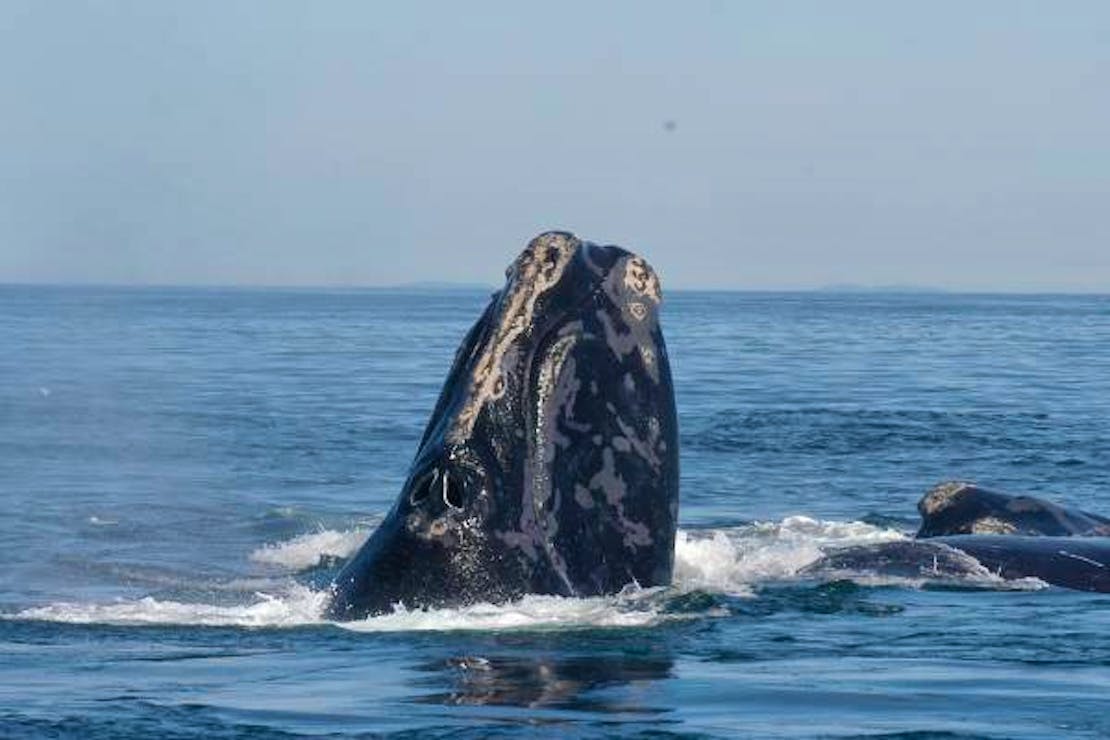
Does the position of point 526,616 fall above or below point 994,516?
above

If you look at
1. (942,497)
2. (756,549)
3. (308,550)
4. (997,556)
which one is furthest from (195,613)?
(942,497)

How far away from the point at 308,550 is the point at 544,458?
5.83 meters

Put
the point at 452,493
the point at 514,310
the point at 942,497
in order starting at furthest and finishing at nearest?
the point at 942,497, the point at 514,310, the point at 452,493

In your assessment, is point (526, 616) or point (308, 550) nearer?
point (526, 616)

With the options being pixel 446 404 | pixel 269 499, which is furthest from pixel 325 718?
pixel 269 499

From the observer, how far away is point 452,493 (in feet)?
34.4

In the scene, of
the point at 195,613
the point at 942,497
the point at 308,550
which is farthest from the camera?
the point at 942,497

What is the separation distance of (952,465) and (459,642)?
1459 cm

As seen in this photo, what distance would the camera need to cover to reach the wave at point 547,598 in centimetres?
1058

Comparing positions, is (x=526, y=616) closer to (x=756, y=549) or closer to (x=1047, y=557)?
(x=1047, y=557)

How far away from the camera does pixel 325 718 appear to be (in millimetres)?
9406

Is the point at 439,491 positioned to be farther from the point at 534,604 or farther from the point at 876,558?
the point at 876,558

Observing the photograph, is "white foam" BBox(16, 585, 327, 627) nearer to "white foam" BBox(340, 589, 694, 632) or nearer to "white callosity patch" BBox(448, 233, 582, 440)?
"white foam" BBox(340, 589, 694, 632)

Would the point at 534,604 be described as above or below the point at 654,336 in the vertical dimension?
below
